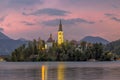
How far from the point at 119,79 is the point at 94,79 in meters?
4.18

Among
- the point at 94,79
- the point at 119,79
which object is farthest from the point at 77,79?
the point at 119,79

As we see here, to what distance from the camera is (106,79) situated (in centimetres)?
6119

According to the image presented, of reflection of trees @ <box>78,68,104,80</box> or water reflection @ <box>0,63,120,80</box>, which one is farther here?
reflection of trees @ <box>78,68,104,80</box>

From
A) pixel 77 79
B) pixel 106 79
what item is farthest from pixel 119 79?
pixel 77 79

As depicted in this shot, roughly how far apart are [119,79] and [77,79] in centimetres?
725

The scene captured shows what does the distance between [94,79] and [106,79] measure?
2269 mm

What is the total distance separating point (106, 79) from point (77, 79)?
197 inches

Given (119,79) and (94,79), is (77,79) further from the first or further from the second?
(119,79)

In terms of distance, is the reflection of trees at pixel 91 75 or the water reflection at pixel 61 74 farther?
the reflection of trees at pixel 91 75

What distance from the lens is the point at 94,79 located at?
60406 millimetres

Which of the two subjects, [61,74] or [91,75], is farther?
[61,74]

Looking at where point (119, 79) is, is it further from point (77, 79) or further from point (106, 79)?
point (77, 79)
